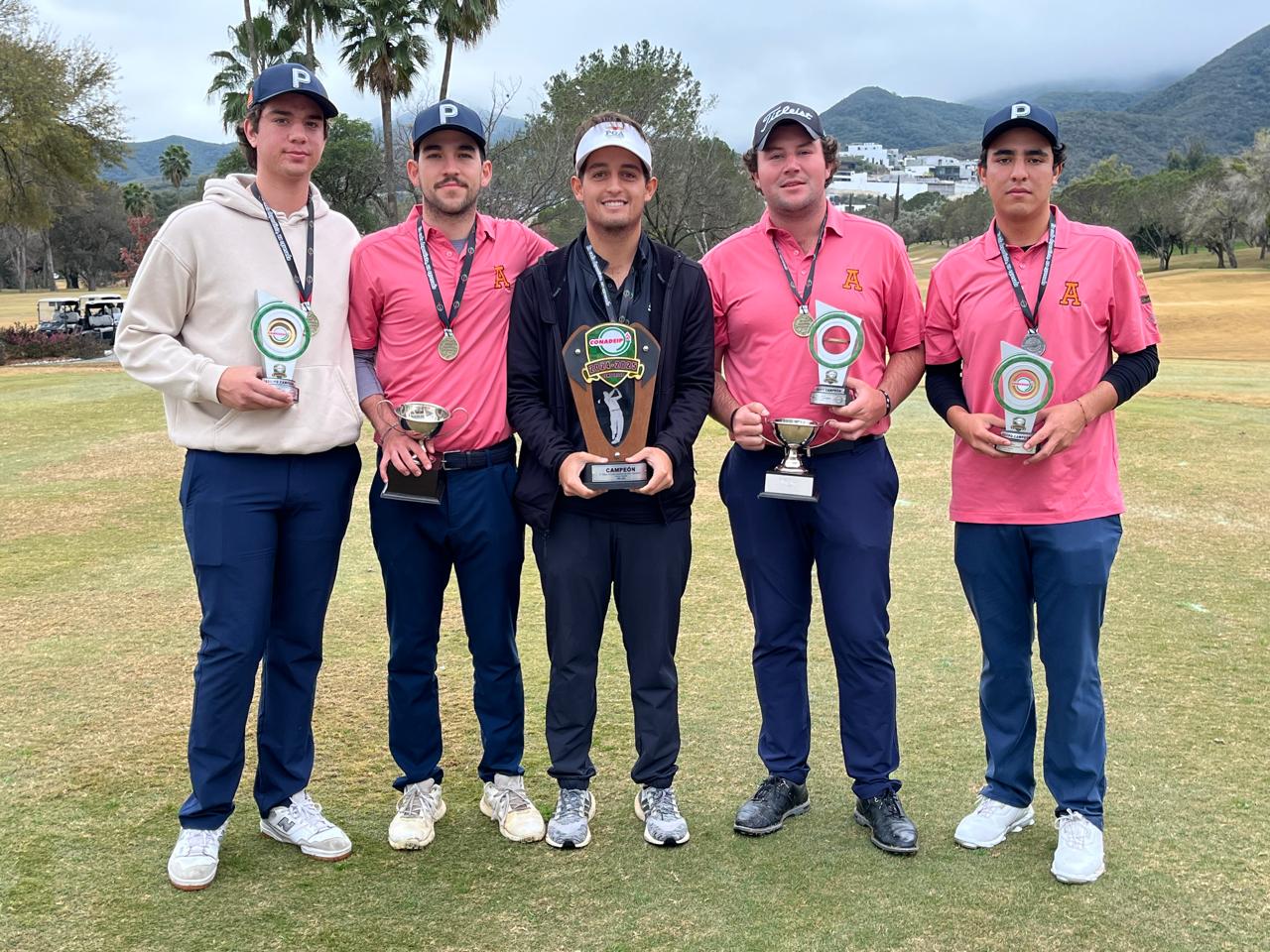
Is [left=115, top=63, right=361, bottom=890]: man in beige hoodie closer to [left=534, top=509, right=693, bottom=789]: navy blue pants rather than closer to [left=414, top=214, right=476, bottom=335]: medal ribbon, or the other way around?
[left=414, top=214, right=476, bottom=335]: medal ribbon

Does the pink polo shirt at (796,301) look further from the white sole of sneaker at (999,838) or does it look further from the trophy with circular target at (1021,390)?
the white sole of sneaker at (999,838)

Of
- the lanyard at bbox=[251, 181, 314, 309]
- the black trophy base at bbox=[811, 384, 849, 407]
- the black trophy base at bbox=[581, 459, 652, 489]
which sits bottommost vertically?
the black trophy base at bbox=[581, 459, 652, 489]

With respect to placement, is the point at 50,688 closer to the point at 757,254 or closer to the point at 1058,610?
the point at 757,254

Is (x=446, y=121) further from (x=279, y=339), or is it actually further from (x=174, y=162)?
(x=174, y=162)

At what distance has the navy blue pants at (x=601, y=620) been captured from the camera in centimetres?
367

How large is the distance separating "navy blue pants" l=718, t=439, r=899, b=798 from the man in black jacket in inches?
11.2

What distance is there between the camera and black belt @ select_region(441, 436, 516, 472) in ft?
12.1

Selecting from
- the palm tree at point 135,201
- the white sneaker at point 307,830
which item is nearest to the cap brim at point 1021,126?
the white sneaker at point 307,830

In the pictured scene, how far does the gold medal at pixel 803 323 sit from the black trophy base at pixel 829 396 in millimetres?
216

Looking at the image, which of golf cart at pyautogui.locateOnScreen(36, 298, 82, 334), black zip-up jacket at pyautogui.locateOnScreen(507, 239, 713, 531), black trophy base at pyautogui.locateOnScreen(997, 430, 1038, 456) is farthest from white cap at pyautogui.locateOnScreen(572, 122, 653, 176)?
golf cart at pyautogui.locateOnScreen(36, 298, 82, 334)

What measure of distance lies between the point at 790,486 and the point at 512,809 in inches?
59.1

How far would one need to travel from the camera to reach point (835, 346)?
358 centimetres

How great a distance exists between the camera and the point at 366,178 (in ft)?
136

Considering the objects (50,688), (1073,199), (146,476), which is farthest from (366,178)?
(1073,199)
